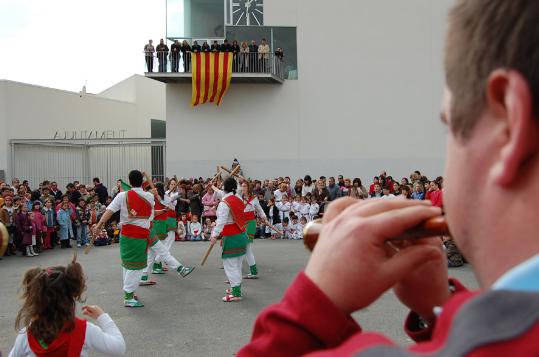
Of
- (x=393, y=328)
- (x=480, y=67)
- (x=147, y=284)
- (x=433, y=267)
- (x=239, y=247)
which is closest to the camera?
(x=480, y=67)

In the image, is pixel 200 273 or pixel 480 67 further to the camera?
pixel 200 273

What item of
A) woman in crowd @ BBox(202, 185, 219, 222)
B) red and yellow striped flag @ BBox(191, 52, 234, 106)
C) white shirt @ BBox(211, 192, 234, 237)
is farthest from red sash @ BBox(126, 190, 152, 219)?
red and yellow striped flag @ BBox(191, 52, 234, 106)

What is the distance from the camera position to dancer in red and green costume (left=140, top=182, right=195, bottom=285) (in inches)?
391

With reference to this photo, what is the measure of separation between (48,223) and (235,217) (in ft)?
25.9

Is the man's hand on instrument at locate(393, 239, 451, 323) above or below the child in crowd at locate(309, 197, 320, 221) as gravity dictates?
above

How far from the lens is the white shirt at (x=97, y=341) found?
3191 millimetres

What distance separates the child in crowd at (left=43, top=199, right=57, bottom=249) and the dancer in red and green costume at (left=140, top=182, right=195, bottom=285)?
468cm

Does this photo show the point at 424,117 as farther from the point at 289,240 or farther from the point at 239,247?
the point at 239,247

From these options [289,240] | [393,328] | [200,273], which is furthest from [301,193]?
[393,328]

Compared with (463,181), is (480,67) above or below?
above

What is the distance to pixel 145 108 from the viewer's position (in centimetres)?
3039

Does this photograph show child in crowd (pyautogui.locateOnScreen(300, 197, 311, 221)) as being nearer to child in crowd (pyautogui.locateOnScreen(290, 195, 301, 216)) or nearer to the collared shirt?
child in crowd (pyautogui.locateOnScreen(290, 195, 301, 216))

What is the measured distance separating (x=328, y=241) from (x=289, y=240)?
15681 mm

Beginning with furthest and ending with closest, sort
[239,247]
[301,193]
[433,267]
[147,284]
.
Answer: [301,193]
[147,284]
[239,247]
[433,267]
